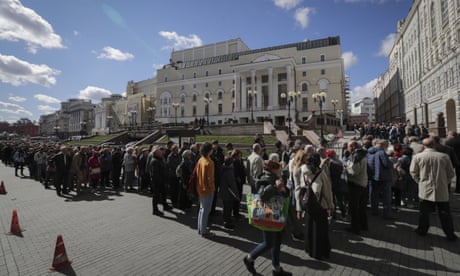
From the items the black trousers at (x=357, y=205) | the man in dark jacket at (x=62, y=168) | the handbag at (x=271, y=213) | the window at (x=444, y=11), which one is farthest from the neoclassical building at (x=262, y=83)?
the handbag at (x=271, y=213)

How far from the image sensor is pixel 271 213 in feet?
11.6

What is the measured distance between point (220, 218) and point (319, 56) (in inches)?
2157

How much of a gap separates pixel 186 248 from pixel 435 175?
17.8 feet

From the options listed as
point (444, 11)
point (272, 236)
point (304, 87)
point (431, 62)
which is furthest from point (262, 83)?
point (272, 236)

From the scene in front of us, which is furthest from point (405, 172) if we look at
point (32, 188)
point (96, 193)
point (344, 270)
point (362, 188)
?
point (32, 188)

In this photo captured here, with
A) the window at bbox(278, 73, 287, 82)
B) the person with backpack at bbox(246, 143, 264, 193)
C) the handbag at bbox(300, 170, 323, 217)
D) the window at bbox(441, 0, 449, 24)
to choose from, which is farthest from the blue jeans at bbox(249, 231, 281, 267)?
the window at bbox(278, 73, 287, 82)

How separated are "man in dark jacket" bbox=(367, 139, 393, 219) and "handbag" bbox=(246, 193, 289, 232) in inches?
155

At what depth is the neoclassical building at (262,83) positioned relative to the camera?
165ft

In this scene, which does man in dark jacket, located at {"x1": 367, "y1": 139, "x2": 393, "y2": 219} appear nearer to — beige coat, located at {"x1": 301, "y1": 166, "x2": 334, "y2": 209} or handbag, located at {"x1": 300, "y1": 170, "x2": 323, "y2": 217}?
beige coat, located at {"x1": 301, "y1": 166, "x2": 334, "y2": 209}

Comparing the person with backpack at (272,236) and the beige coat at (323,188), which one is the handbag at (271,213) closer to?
the person with backpack at (272,236)

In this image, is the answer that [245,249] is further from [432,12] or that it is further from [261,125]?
[432,12]

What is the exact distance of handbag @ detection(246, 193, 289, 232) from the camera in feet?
11.5

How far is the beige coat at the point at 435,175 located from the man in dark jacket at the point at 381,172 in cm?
105

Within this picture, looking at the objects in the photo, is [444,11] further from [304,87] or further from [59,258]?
[59,258]
